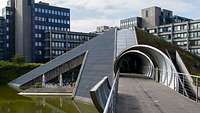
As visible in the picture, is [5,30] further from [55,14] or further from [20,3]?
[55,14]

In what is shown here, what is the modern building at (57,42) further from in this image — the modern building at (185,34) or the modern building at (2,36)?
the modern building at (185,34)

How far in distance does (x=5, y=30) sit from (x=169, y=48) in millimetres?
56989

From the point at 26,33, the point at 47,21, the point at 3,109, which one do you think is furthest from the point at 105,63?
the point at 47,21

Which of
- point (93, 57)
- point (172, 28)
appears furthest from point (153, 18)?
point (93, 57)

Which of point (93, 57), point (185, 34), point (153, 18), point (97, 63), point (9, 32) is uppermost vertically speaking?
point (153, 18)

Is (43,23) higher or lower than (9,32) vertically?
higher

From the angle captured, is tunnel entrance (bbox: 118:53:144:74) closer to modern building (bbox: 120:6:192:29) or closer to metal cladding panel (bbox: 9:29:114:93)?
metal cladding panel (bbox: 9:29:114:93)

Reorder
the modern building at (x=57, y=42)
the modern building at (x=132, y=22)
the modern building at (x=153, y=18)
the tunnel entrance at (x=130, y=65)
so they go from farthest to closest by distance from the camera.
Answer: the modern building at (x=132, y=22) → the modern building at (x=153, y=18) → the modern building at (x=57, y=42) → the tunnel entrance at (x=130, y=65)

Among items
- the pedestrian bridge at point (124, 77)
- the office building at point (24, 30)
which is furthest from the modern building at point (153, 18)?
the pedestrian bridge at point (124, 77)

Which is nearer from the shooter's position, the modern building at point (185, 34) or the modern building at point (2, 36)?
A: the modern building at point (185, 34)

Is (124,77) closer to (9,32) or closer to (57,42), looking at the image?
(57,42)

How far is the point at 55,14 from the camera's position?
84500 mm

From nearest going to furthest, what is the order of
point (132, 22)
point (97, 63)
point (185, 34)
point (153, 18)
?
point (97, 63), point (185, 34), point (153, 18), point (132, 22)

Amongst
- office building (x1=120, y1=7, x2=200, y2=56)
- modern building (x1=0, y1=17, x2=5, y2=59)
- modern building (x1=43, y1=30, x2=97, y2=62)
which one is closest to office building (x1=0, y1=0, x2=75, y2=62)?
modern building (x1=0, y1=17, x2=5, y2=59)
